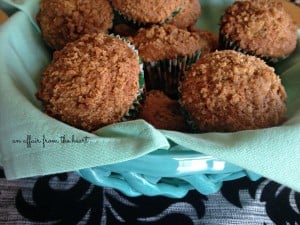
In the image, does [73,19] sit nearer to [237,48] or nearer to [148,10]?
[148,10]

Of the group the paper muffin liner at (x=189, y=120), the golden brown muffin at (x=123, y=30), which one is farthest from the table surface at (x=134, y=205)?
the golden brown muffin at (x=123, y=30)

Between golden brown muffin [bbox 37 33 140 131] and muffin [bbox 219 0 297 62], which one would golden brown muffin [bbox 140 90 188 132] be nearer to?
golden brown muffin [bbox 37 33 140 131]

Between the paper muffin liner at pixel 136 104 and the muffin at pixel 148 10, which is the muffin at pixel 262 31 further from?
the paper muffin liner at pixel 136 104

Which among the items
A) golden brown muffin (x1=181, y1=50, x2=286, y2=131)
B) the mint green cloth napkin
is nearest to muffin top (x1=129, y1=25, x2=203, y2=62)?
golden brown muffin (x1=181, y1=50, x2=286, y2=131)

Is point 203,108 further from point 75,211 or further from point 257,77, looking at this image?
point 75,211

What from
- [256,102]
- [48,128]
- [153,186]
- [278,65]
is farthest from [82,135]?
[278,65]

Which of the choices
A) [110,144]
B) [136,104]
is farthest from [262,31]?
[110,144]
